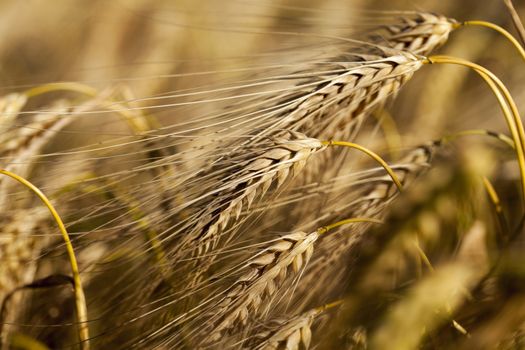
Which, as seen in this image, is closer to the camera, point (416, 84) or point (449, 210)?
point (449, 210)

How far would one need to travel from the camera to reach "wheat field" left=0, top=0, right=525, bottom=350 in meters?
0.58

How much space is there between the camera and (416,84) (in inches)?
53.4

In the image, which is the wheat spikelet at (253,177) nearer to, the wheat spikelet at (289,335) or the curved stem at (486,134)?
the wheat spikelet at (289,335)

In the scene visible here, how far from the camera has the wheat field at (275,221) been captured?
1.90 feet

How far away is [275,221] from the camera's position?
2.61 feet

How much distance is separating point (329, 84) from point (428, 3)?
880 millimetres

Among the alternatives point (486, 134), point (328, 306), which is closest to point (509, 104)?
point (486, 134)

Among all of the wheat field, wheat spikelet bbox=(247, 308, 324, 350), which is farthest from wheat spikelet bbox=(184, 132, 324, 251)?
wheat spikelet bbox=(247, 308, 324, 350)

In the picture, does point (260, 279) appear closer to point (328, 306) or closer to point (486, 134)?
point (328, 306)

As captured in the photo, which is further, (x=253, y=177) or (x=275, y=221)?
(x=275, y=221)

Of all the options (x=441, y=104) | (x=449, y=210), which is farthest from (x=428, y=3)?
(x=449, y=210)

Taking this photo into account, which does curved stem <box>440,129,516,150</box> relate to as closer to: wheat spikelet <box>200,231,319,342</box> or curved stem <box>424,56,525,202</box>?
curved stem <box>424,56,525,202</box>

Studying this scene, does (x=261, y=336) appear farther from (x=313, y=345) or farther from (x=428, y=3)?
(x=428, y=3)

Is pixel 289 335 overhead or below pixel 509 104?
below
